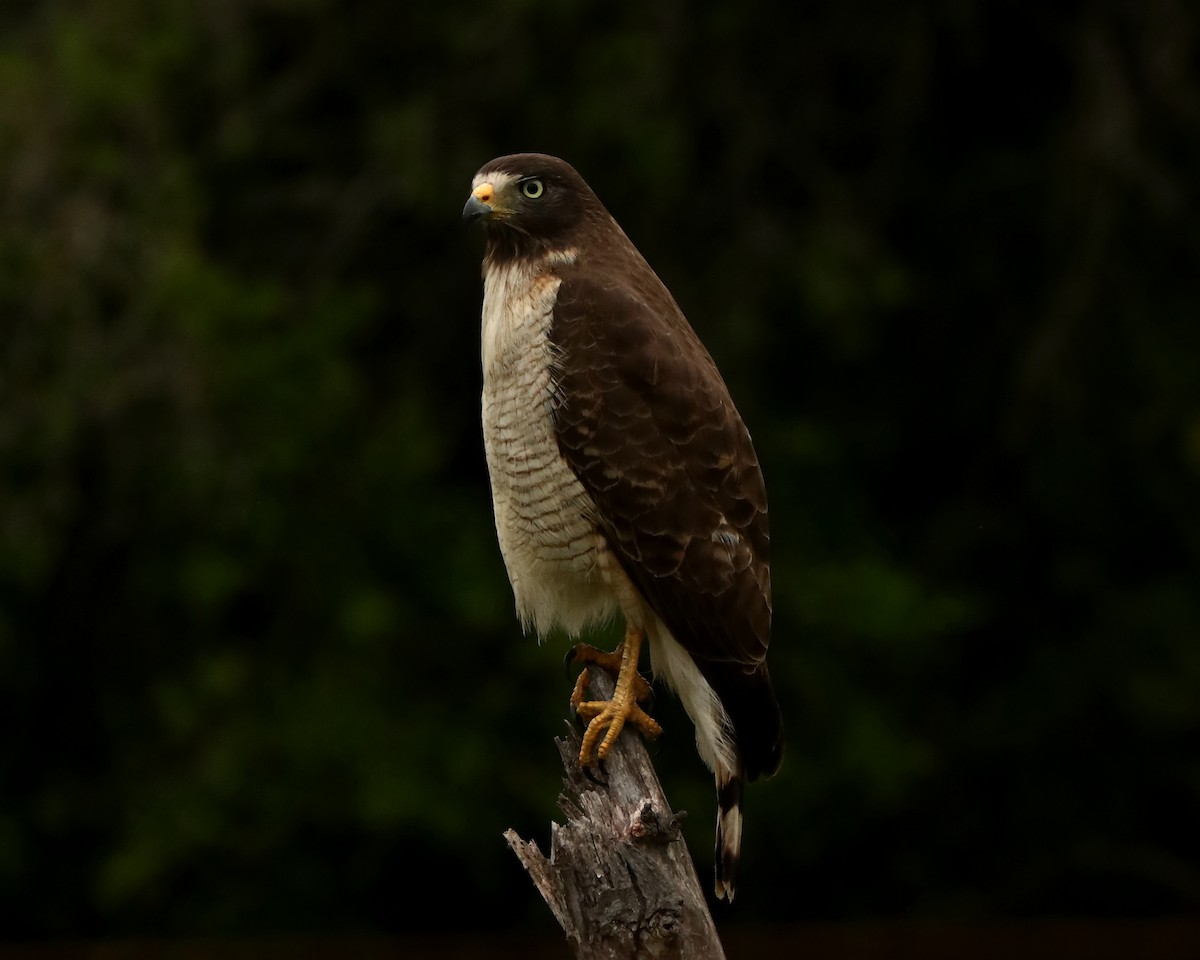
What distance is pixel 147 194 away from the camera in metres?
7.80

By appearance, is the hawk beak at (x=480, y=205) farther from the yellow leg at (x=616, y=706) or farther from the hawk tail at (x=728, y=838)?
the hawk tail at (x=728, y=838)

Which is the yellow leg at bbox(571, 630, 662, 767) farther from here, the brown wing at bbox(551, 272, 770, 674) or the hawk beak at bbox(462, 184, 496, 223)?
the hawk beak at bbox(462, 184, 496, 223)

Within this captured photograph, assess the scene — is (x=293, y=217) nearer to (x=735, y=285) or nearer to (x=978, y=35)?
(x=735, y=285)

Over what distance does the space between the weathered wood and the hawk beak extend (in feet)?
4.34

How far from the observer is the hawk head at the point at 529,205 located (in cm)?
407

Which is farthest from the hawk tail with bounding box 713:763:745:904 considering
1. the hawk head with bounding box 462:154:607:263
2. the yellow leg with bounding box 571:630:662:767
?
the hawk head with bounding box 462:154:607:263

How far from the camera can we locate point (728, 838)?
153 inches

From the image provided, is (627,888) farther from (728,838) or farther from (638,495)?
(638,495)

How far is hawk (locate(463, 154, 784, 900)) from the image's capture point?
383 centimetres

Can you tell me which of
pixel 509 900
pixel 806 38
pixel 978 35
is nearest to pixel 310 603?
pixel 509 900

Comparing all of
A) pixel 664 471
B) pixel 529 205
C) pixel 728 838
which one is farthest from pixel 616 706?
pixel 529 205

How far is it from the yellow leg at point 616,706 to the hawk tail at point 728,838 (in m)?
0.21

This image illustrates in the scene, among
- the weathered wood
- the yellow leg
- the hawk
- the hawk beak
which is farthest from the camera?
the hawk beak

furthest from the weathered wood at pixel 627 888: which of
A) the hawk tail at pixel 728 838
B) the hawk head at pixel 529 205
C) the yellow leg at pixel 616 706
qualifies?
the hawk head at pixel 529 205
